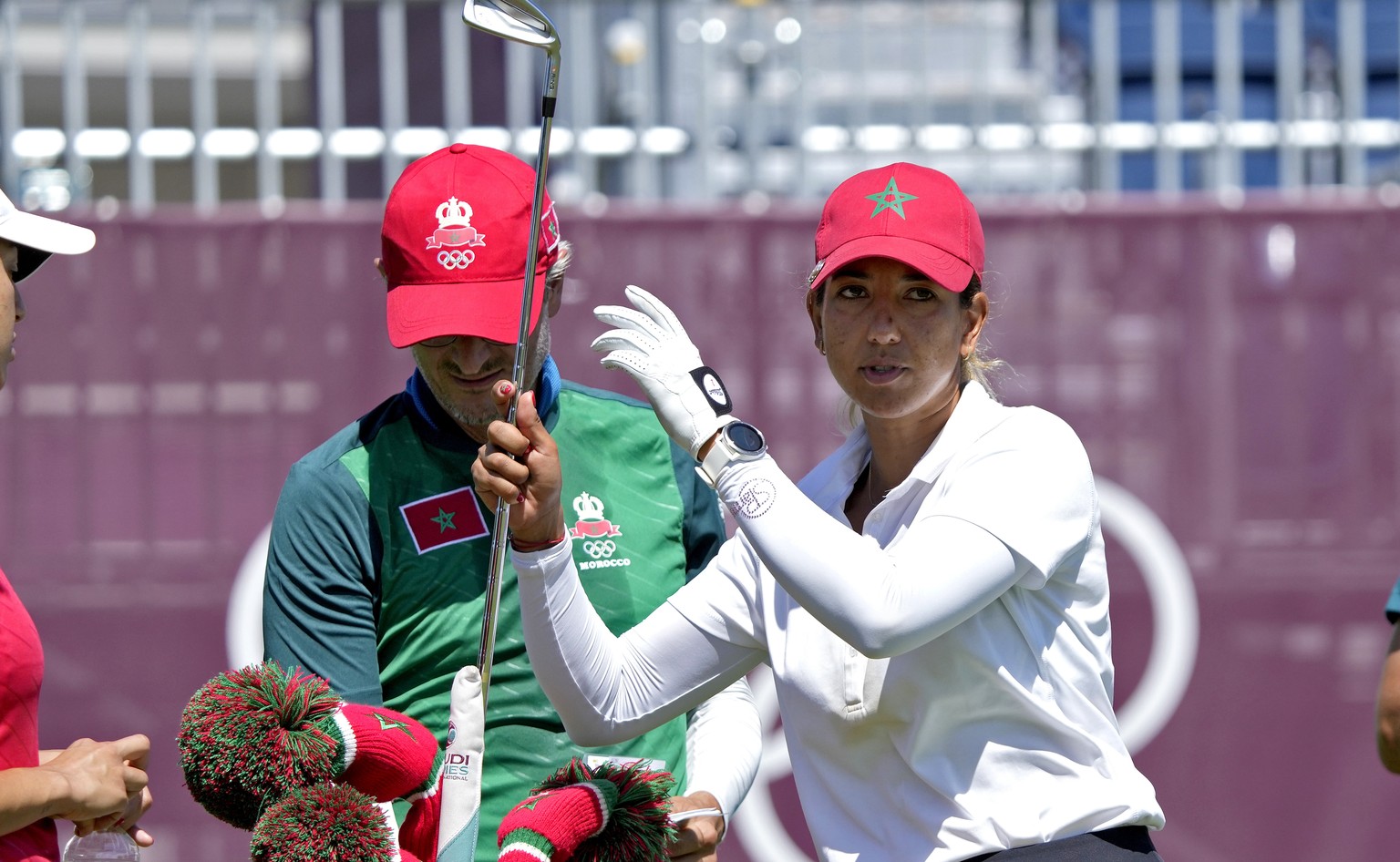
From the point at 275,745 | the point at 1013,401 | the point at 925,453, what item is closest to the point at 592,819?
the point at 275,745

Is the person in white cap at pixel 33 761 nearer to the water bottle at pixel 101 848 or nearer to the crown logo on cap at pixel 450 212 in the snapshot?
the water bottle at pixel 101 848

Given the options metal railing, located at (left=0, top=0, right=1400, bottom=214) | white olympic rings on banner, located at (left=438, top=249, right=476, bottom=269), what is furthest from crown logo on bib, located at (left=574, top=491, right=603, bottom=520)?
metal railing, located at (left=0, top=0, right=1400, bottom=214)

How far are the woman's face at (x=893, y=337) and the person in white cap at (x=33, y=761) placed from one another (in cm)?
113

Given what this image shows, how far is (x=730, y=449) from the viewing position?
210cm

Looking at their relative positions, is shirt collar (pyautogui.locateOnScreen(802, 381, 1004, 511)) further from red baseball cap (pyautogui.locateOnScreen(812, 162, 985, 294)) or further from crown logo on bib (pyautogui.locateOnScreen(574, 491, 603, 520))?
crown logo on bib (pyautogui.locateOnScreen(574, 491, 603, 520))

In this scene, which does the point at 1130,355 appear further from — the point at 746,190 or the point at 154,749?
the point at 154,749

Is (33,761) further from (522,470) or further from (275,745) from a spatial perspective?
(522,470)

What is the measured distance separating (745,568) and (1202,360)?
A: 298 centimetres

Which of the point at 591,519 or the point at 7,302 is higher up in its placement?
the point at 7,302

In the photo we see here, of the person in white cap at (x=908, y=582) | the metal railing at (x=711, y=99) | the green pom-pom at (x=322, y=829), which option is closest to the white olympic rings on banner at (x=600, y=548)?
the person in white cap at (x=908, y=582)

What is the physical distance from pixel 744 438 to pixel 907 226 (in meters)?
0.39

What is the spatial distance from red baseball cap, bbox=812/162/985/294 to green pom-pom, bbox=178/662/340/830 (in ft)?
2.89

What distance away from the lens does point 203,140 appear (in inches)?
205

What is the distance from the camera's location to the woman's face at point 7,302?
7.79ft
